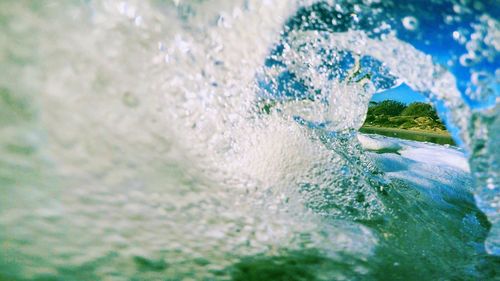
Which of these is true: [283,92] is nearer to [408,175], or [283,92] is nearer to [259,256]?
[259,256]

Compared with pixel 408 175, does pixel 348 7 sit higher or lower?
higher

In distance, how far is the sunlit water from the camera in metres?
1.00

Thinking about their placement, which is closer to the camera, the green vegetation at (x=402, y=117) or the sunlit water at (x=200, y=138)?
the sunlit water at (x=200, y=138)

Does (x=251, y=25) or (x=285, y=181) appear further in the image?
(x=285, y=181)

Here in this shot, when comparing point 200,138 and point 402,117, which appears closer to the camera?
point 200,138

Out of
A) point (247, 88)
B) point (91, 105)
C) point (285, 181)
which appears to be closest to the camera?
point (91, 105)

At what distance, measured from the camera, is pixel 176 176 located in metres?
1.26

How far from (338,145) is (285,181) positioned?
817 millimetres

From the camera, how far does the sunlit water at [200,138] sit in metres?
1.00

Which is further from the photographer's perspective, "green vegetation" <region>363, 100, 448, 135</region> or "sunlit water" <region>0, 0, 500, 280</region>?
"green vegetation" <region>363, 100, 448, 135</region>

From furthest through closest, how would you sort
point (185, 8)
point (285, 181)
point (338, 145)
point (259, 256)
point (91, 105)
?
point (338, 145) → point (285, 181) → point (259, 256) → point (185, 8) → point (91, 105)

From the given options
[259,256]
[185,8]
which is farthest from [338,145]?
[185,8]

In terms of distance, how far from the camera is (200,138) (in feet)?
4.48

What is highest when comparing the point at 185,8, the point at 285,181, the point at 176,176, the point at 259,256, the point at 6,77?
the point at 185,8
